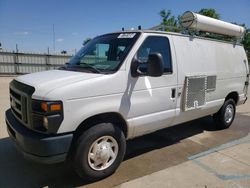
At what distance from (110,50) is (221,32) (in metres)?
3.17

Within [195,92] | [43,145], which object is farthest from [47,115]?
[195,92]

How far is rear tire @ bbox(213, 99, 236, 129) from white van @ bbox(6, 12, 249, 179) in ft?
3.39

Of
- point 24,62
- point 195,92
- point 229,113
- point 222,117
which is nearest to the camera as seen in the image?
point 195,92

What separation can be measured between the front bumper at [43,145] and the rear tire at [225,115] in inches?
166

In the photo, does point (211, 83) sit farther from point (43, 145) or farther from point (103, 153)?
point (43, 145)

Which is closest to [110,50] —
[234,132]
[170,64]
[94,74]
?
[94,74]

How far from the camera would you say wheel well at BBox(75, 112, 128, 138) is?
10.7ft

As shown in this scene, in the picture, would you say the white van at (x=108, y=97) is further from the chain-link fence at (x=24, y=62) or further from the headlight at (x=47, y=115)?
the chain-link fence at (x=24, y=62)

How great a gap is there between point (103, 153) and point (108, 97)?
0.82m

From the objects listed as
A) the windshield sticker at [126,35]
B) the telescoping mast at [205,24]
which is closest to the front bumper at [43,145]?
the windshield sticker at [126,35]

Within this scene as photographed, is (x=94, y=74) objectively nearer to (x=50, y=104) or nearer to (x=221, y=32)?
(x=50, y=104)

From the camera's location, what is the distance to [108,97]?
11.0ft

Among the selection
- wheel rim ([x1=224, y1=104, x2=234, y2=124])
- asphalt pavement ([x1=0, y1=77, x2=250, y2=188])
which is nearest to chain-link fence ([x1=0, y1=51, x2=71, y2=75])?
asphalt pavement ([x1=0, y1=77, x2=250, y2=188])

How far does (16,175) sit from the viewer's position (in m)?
3.62
